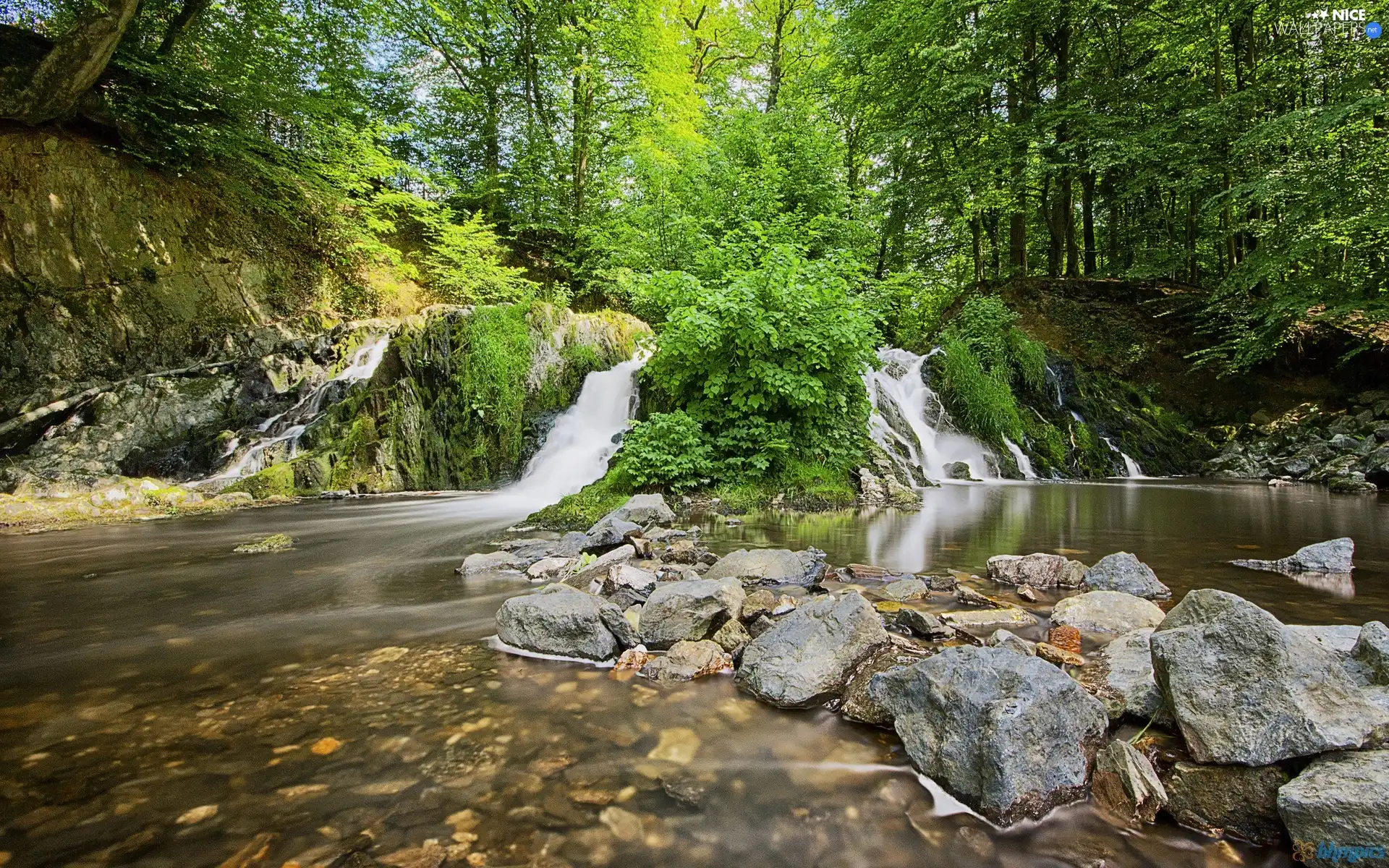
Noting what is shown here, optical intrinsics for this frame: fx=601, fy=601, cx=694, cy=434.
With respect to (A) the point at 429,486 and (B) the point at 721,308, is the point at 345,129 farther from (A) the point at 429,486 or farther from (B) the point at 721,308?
(B) the point at 721,308

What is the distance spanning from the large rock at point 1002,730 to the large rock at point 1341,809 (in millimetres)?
491

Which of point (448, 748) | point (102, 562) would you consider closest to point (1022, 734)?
point (448, 748)

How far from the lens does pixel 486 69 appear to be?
18.8 meters

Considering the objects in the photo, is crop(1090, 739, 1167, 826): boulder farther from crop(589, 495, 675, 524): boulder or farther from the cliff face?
the cliff face

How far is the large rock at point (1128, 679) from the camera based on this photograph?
2.23m

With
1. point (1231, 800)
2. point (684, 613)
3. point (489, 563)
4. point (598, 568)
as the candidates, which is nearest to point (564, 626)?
point (684, 613)

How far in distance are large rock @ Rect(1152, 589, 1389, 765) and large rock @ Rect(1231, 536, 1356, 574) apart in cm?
359

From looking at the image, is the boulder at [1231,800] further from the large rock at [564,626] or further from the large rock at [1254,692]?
the large rock at [564,626]

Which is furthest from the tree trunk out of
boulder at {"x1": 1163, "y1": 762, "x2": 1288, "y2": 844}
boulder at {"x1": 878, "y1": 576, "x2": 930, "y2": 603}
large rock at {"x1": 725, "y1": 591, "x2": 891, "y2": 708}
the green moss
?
boulder at {"x1": 1163, "y1": 762, "x2": 1288, "y2": 844}

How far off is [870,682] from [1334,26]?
2048 cm

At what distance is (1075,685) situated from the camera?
2.06 m

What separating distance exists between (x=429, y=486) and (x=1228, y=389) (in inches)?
713

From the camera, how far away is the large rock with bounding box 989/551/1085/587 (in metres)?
4.31

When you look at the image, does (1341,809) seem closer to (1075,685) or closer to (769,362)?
(1075,685)
